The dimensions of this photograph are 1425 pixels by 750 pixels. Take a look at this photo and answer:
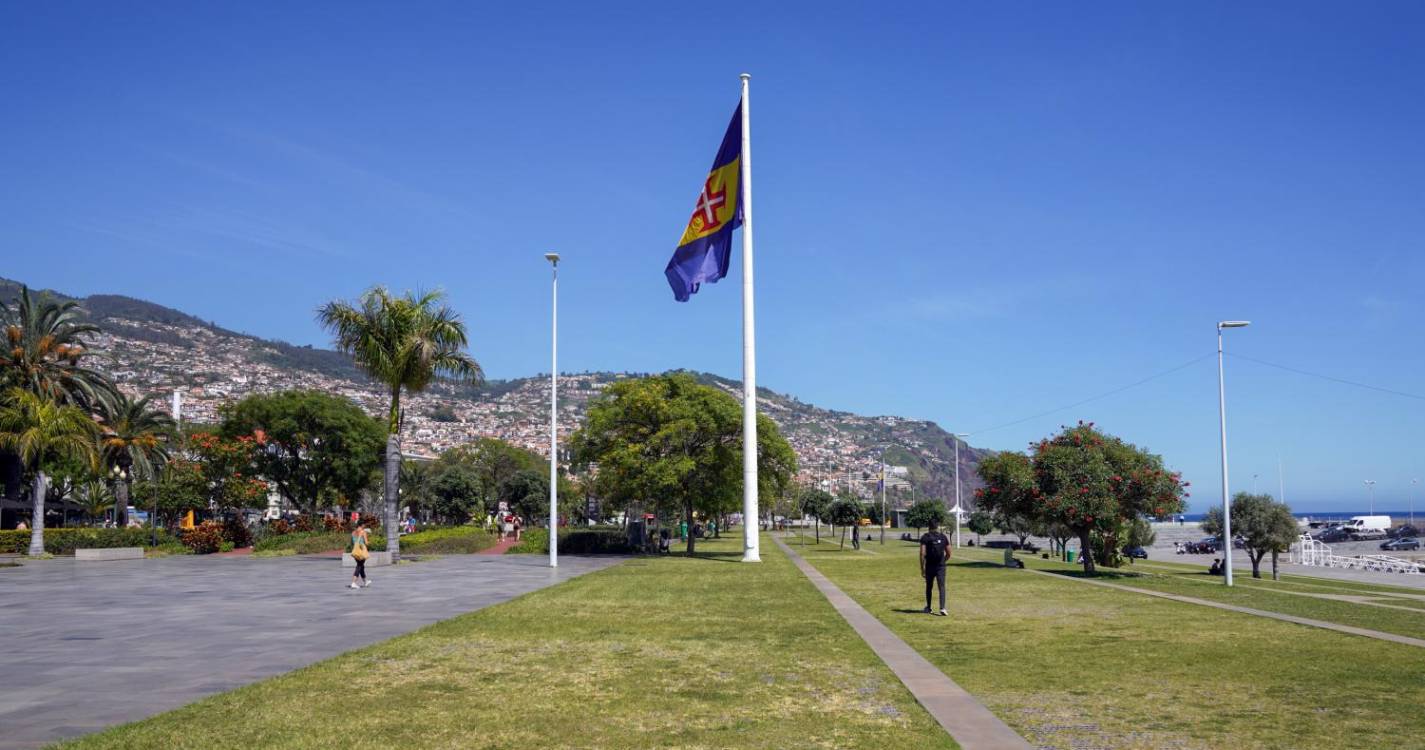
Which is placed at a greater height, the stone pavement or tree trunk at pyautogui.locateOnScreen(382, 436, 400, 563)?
tree trunk at pyautogui.locateOnScreen(382, 436, 400, 563)

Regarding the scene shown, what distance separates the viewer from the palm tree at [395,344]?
1473 inches

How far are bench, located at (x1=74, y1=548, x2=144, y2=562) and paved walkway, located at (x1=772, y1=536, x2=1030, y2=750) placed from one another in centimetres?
4042

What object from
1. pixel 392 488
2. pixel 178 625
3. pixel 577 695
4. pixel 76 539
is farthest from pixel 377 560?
pixel 577 695

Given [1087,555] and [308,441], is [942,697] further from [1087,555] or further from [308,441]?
[308,441]

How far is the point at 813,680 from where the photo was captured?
35.1 ft

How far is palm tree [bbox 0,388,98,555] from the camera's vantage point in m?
42.5

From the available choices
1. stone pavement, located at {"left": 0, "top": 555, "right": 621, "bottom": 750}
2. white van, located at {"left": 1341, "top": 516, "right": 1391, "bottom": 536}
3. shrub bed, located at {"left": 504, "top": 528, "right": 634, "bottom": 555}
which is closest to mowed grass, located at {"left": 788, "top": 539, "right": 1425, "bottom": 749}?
stone pavement, located at {"left": 0, "top": 555, "right": 621, "bottom": 750}

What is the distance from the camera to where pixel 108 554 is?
45.0m

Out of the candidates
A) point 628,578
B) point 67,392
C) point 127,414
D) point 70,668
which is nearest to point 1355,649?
point 70,668

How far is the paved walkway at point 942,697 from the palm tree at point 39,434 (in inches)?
1565

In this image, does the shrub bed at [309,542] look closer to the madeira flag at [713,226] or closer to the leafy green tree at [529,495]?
the madeira flag at [713,226]

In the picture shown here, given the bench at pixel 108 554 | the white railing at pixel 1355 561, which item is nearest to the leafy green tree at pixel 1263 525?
the white railing at pixel 1355 561

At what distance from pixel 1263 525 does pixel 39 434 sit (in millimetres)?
49990

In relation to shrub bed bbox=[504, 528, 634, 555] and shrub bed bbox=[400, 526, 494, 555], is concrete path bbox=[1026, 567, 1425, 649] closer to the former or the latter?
shrub bed bbox=[504, 528, 634, 555]
